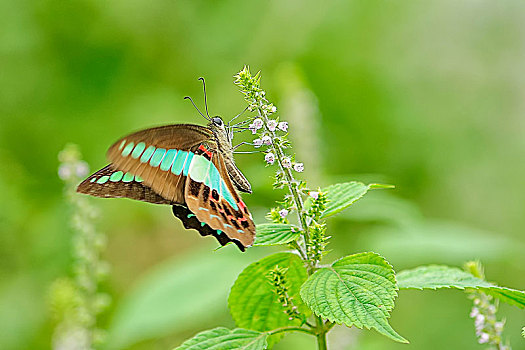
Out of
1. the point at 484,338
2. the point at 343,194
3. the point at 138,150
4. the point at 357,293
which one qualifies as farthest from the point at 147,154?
the point at 484,338

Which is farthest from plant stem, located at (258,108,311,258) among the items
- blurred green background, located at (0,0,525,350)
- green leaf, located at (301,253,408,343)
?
blurred green background, located at (0,0,525,350)

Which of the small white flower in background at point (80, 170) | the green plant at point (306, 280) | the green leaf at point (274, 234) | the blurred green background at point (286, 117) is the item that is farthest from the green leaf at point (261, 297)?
the blurred green background at point (286, 117)

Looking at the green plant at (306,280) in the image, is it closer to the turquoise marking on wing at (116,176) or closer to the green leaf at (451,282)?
the green leaf at (451,282)

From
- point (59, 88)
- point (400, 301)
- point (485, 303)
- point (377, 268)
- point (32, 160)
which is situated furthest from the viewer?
point (59, 88)

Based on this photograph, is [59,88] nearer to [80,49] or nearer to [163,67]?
[80,49]

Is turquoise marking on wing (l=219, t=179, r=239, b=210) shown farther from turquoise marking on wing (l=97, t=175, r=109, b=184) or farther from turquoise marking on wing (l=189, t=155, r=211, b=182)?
turquoise marking on wing (l=97, t=175, r=109, b=184)

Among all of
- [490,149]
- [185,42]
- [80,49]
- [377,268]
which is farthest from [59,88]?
[377,268]

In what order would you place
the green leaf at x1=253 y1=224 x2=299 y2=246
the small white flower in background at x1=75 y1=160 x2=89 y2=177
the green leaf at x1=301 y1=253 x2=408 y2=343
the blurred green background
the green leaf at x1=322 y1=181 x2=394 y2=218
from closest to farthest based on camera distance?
the green leaf at x1=301 y1=253 x2=408 y2=343, the green leaf at x1=253 y1=224 x2=299 y2=246, the green leaf at x1=322 y1=181 x2=394 y2=218, the small white flower in background at x1=75 y1=160 x2=89 y2=177, the blurred green background
